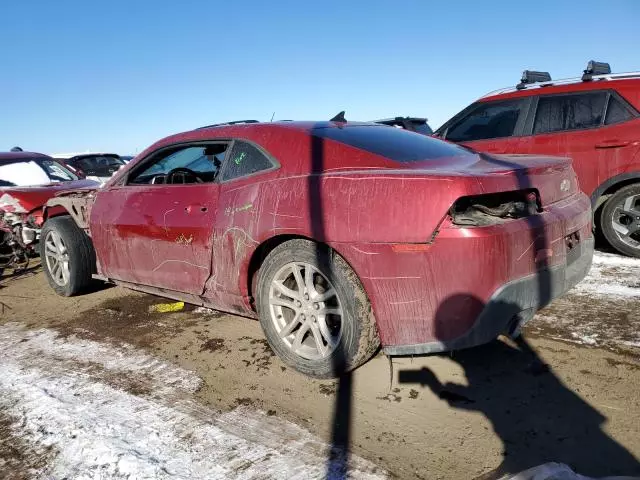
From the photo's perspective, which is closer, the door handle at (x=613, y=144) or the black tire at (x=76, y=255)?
the black tire at (x=76, y=255)

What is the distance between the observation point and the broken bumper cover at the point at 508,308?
226 centimetres

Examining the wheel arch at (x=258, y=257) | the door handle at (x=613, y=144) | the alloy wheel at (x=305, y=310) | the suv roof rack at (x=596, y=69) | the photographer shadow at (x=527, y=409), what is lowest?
the photographer shadow at (x=527, y=409)

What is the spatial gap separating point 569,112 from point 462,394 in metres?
3.96

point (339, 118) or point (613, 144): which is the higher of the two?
point (339, 118)

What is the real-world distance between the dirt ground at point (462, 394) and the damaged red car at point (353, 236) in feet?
0.84

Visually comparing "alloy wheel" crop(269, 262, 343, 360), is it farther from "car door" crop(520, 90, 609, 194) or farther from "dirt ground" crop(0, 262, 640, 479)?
"car door" crop(520, 90, 609, 194)

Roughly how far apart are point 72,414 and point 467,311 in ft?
6.63

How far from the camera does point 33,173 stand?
7.12 m

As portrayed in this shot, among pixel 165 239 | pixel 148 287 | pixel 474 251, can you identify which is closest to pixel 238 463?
pixel 474 251

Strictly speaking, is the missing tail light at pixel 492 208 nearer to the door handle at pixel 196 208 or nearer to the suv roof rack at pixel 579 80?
the door handle at pixel 196 208

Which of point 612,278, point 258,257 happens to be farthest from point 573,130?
point 258,257

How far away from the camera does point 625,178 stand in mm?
4867

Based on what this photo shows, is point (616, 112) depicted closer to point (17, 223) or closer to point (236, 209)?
point (236, 209)

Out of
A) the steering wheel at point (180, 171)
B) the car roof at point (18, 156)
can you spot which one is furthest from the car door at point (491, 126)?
the car roof at point (18, 156)
